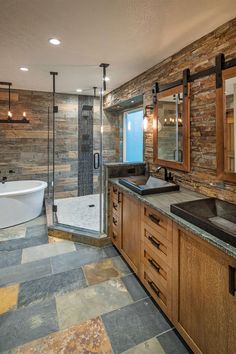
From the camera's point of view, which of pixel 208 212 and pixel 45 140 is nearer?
pixel 208 212

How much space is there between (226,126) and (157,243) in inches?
46.2

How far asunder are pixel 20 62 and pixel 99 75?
113 cm

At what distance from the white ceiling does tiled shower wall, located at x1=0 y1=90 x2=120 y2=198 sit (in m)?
1.50

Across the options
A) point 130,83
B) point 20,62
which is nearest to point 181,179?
point 130,83

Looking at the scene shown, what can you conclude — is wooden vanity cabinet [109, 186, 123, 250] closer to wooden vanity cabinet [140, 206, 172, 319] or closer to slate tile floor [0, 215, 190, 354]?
slate tile floor [0, 215, 190, 354]

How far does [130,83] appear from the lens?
3.51 meters

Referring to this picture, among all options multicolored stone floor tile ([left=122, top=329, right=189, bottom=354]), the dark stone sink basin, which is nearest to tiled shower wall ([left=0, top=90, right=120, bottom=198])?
the dark stone sink basin

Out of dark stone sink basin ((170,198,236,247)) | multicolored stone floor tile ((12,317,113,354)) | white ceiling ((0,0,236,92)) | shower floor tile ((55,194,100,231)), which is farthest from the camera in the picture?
shower floor tile ((55,194,100,231))

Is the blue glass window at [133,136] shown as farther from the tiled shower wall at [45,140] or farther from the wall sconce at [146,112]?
the wall sconce at [146,112]

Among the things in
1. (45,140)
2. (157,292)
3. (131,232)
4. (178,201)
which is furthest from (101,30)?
(45,140)

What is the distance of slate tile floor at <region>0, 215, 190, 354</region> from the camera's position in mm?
1532

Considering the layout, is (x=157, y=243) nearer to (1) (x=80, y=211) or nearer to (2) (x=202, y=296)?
(2) (x=202, y=296)

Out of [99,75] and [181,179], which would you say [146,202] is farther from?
[99,75]

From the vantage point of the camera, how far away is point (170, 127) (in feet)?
8.42
